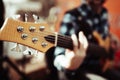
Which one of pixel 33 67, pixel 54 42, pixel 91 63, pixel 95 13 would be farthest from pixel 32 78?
pixel 54 42

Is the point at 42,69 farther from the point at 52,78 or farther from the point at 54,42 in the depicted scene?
the point at 54,42

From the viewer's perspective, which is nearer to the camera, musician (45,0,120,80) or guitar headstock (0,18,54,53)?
guitar headstock (0,18,54,53)

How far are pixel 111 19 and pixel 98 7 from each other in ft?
0.45

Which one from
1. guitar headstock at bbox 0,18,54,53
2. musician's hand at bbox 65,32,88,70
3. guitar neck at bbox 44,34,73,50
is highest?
guitar headstock at bbox 0,18,54,53

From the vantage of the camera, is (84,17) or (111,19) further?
(111,19)

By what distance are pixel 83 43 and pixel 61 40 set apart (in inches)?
4.7

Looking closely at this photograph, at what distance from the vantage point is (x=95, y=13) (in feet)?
3.46

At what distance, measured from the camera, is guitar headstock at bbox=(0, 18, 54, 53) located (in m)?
0.58

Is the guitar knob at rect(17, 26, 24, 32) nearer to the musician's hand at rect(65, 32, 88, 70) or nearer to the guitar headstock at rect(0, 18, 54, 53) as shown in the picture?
the guitar headstock at rect(0, 18, 54, 53)

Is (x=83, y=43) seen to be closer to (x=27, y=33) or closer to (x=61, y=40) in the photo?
(x=61, y=40)

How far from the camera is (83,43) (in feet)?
2.64

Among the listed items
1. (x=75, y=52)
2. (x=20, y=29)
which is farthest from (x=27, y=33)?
(x=75, y=52)

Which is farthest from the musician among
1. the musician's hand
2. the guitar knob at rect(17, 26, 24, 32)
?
the guitar knob at rect(17, 26, 24, 32)

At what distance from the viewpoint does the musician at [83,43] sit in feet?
2.52
